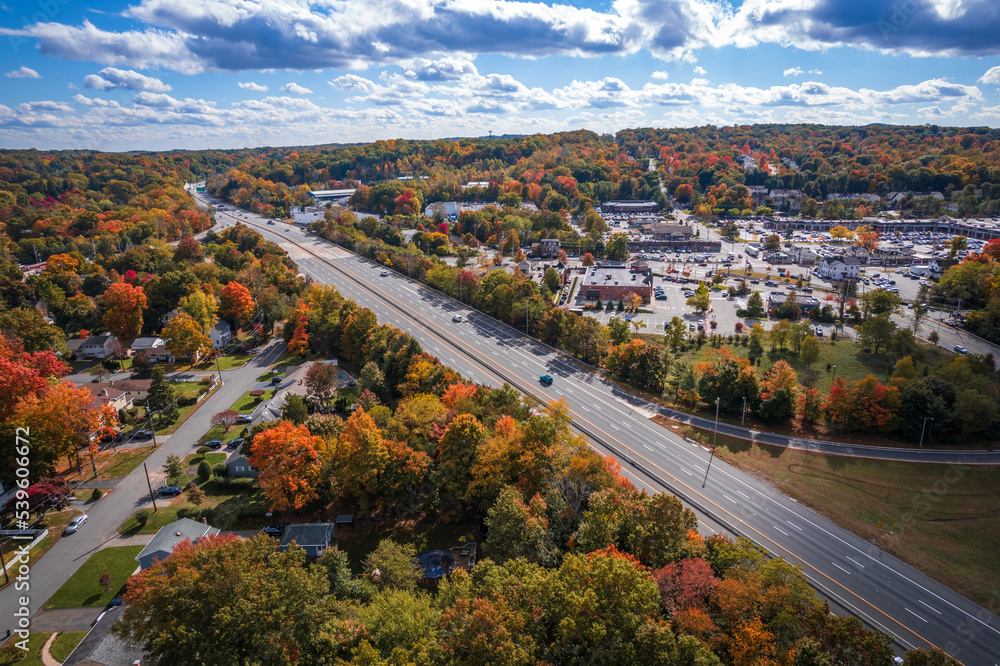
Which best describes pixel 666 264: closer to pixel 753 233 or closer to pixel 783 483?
pixel 753 233

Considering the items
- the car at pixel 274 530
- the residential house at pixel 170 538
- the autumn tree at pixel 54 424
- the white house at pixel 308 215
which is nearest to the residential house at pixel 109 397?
the autumn tree at pixel 54 424

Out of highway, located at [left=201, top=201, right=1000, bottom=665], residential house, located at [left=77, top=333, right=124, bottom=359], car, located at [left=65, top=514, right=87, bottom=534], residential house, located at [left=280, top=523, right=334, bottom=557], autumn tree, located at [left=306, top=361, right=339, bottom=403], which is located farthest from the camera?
residential house, located at [left=77, top=333, right=124, bottom=359]

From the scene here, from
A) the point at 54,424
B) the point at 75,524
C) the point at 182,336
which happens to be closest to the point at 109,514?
the point at 75,524

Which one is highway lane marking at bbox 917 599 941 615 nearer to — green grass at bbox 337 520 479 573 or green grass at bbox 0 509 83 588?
green grass at bbox 337 520 479 573

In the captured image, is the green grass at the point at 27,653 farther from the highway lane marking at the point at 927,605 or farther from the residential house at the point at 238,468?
the highway lane marking at the point at 927,605

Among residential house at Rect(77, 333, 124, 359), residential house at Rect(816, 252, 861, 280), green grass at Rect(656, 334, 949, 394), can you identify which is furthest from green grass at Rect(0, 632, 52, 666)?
residential house at Rect(816, 252, 861, 280)

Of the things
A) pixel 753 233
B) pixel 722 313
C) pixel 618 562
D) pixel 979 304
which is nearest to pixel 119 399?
pixel 618 562
